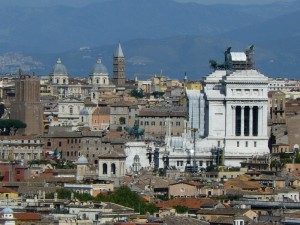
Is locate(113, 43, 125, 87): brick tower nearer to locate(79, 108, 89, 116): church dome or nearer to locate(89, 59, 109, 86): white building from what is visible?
locate(89, 59, 109, 86): white building

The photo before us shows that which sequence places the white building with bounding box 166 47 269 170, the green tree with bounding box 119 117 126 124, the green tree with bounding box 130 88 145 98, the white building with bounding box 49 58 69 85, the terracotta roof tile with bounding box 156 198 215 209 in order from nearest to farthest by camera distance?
the terracotta roof tile with bounding box 156 198 215 209, the white building with bounding box 166 47 269 170, the green tree with bounding box 119 117 126 124, the green tree with bounding box 130 88 145 98, the white building with bounding box 49 58 69 85

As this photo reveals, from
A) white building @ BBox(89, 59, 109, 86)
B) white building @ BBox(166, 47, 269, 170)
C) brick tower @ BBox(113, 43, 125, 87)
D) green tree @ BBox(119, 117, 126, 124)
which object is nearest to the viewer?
white building @ BBox(166, 47, 269, 170)

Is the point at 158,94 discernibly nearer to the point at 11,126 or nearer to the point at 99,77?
the point at 99,77

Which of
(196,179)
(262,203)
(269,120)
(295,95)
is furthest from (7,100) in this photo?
(262,203)

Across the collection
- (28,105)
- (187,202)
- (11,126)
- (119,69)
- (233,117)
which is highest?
(119,69)

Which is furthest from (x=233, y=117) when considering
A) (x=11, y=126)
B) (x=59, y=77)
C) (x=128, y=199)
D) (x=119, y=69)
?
(x=119, y=69)

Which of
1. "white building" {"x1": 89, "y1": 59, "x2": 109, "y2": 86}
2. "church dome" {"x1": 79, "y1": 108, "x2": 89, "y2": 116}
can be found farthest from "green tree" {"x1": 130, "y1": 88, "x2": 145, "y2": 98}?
"church dome" {"x1": 79, "y1": 108, "x2": 89, "y2": 116}

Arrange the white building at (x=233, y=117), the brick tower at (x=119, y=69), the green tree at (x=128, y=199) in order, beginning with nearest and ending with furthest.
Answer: the green tree at (x=128, y=199) → the white building at (x=233, y=117) → the brick tower at (x=119, y=69)

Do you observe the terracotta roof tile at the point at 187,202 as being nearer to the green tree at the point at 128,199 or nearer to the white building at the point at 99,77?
the green tree at the point at 128,199

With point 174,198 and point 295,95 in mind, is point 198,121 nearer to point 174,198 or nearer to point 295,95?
point 174,198

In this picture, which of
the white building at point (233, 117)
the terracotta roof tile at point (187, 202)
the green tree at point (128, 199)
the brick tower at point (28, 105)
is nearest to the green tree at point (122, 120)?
the brick tower at point (28, 105)

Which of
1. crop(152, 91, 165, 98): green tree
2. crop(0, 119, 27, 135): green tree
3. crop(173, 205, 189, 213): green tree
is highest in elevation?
crop(152, 91, 165, 98): green tree

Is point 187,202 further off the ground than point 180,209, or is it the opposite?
point 187,202

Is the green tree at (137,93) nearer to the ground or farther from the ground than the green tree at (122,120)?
farther from the ground
